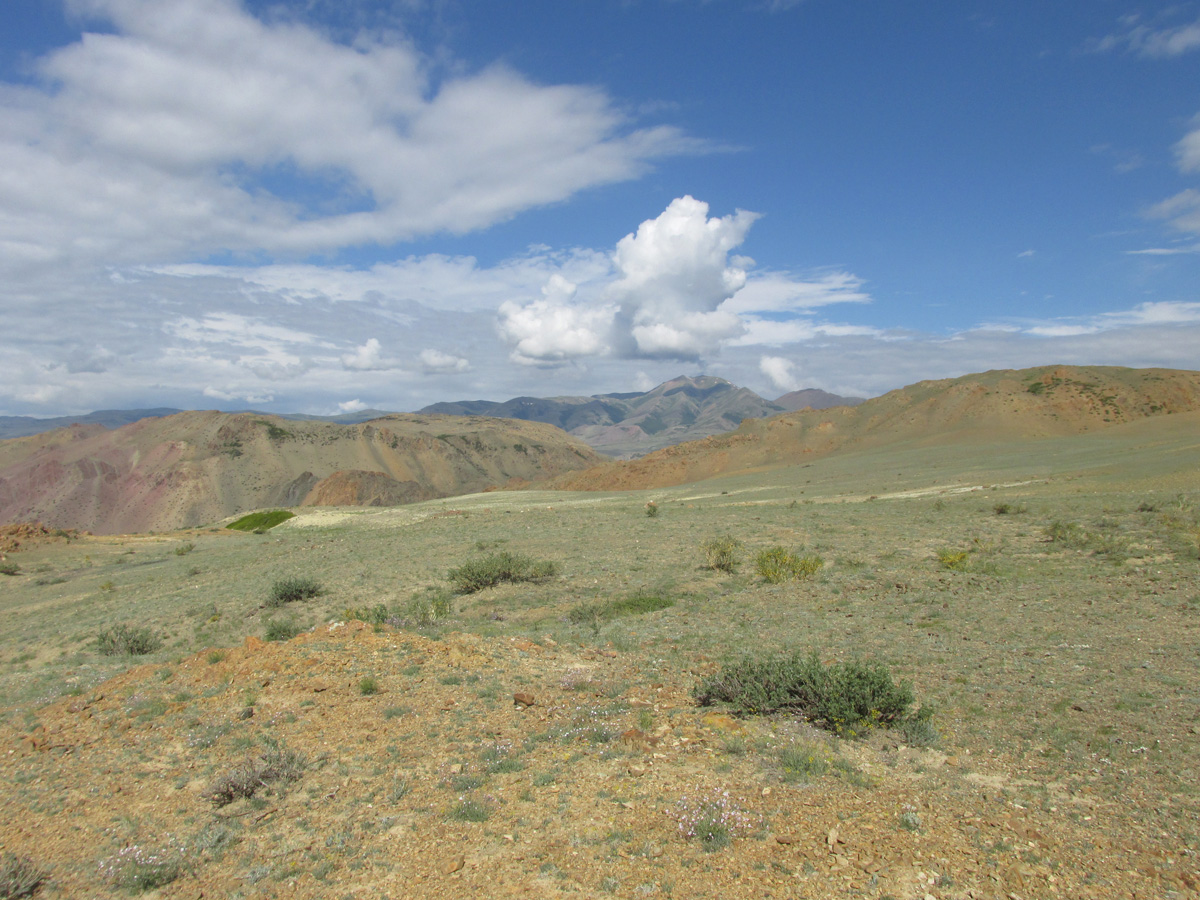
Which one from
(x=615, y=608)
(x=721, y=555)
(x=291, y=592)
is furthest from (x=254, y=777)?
(x=721, y=555)

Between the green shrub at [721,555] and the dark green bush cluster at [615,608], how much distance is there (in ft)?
9.87

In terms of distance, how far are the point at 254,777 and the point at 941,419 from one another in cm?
9042

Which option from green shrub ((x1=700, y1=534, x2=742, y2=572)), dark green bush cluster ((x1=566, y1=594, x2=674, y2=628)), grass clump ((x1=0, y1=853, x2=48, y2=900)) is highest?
grass clump ((x1=0, y1=853, x2=48, y2=900))

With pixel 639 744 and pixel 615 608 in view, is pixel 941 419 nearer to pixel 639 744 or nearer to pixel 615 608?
pixel 615 608

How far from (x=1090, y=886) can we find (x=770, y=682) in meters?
3.85

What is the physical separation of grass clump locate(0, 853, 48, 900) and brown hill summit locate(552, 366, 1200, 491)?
81.2 m

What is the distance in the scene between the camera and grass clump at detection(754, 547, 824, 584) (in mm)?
15586

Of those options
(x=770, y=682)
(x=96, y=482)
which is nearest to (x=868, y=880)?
(x=770, y=682)

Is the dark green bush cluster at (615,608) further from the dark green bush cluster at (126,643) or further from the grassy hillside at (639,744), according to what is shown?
the dark green bush cluster at (126,643)

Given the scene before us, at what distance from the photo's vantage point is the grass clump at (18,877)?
4586 millimetres

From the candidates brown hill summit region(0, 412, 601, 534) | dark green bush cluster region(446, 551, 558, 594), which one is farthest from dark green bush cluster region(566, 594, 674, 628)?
brown hill summit region(0, 412, 601, 534)

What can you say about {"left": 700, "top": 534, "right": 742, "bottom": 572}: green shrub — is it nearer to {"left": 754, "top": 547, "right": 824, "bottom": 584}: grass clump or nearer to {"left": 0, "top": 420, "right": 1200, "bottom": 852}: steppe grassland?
{"left": 0, "top": 420, "right": 1200, "bottom": 852}: steppe grassland

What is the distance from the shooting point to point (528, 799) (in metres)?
5.83

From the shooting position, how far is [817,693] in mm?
7348
